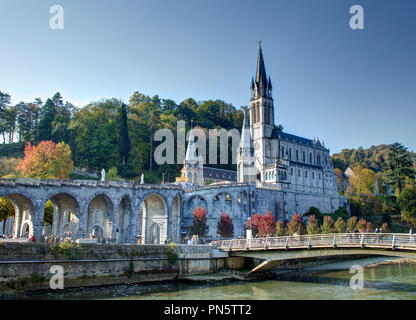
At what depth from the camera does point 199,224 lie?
49.6 metres

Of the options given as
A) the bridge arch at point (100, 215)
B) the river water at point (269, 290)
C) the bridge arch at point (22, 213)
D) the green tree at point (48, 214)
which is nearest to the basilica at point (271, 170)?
the bridge arch at point (100, 215)

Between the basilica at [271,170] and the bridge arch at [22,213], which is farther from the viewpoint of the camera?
the basilica at [271,170]

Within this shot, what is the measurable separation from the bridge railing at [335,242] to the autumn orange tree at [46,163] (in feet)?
103

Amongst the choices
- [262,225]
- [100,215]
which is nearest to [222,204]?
[262,225]

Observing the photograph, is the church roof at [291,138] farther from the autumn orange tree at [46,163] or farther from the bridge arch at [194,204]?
the autumn orange tree at [46,163]

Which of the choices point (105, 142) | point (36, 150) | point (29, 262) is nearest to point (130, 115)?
point (105, 142)

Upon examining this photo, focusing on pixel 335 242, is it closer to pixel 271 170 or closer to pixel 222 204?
pixel 222 204

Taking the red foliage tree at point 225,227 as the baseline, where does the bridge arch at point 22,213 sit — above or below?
above

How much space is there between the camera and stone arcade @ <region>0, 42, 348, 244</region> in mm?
39531

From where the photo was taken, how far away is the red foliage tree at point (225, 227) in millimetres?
51562

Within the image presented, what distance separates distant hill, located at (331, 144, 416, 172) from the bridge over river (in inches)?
4195

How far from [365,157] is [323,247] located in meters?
131

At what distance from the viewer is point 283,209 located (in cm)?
6750
